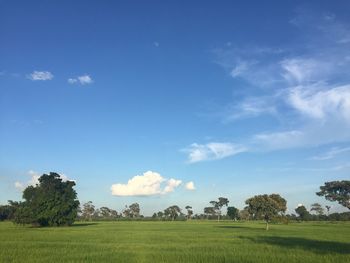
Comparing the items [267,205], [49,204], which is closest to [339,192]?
[267,205]

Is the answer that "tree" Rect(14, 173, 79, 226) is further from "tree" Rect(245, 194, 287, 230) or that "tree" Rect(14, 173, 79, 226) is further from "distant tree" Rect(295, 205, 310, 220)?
"distant tree" Rect(295, 205, 310, 220)

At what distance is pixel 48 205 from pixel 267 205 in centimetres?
4087

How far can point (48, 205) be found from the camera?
83125 millimetres

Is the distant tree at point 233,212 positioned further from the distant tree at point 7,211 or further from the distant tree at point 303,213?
the distant tree at point 7,211

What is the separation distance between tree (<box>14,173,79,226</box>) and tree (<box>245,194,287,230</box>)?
Answer: 1448 inches

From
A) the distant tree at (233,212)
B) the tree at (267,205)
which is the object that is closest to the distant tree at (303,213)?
the distant tree at (233,212)

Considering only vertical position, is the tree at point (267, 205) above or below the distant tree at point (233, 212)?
below

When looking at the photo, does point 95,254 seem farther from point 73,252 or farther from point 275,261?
point 275,261

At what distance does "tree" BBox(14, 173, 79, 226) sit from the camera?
83.1m

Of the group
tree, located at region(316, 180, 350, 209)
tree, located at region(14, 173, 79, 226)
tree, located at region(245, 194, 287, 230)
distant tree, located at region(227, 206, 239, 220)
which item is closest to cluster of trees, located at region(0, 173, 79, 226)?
tree, located at region(14, 173, 79, 226)

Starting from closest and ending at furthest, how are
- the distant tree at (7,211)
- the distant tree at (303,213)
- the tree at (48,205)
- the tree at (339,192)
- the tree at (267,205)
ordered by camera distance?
the tree at (267,205), the tree at (48,205), the tree at (339,192), the distant tree at (7,211), the distant tree at (303,213)

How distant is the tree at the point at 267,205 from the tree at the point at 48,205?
3677 cm

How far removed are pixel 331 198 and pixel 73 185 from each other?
218ft

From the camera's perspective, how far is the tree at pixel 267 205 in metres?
70.6
